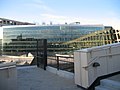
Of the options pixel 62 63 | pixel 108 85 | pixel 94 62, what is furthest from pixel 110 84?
pixel 62 63

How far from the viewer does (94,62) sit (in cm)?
541

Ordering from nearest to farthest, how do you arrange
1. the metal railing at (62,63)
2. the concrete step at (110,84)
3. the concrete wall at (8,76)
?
1. the concrete wall at (8,76)
2. the concrete step at (110,84)
3. the metal railing at (62,63)

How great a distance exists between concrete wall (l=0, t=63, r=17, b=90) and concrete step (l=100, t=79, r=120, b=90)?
2.40 metres

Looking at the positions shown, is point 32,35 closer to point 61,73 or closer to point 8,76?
point 61,73

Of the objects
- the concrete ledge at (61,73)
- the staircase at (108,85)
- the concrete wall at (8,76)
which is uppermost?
the concrete wall at (8,76)

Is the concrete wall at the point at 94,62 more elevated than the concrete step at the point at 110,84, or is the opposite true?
the concrete wall at the point at 94,62

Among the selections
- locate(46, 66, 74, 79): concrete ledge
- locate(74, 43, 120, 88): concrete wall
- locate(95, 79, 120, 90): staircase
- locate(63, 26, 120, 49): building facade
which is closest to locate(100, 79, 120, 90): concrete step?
locate(95, 79, 120, 90): staircase

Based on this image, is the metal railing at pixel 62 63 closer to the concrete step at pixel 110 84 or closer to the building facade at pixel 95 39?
the concrete step at pixel 110 84

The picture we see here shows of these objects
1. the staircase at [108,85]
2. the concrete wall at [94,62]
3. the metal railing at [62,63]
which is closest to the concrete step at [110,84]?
the staircase at [108,85]

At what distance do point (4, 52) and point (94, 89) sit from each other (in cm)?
6139

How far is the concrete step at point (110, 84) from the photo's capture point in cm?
487

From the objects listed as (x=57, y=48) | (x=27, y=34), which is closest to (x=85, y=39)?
(x=57, y=48)

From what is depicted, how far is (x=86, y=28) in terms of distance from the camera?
67125mm

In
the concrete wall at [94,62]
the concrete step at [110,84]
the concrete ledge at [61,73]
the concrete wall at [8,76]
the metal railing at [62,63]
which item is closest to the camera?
the concrete wall at [8,76]
